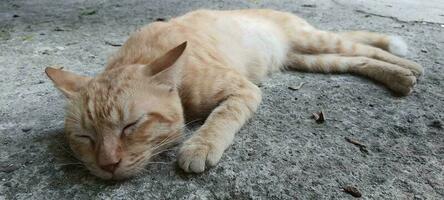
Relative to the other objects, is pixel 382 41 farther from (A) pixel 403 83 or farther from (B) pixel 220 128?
(B) pixel 220 128

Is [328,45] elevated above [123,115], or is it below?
below

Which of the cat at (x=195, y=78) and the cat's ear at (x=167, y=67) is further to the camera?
the cat's ear at (x=167, y=67)

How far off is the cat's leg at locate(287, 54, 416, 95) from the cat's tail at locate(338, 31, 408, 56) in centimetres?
43

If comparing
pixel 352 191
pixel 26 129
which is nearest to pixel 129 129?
pixel 26 129

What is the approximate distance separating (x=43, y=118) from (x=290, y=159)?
59.5 inches

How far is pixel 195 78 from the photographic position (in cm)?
242

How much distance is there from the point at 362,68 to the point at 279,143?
1.32 meters

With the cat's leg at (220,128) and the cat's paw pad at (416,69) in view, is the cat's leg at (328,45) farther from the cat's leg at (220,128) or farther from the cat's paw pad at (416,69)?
the cat's leg at (220,128)

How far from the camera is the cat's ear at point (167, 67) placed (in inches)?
79.3

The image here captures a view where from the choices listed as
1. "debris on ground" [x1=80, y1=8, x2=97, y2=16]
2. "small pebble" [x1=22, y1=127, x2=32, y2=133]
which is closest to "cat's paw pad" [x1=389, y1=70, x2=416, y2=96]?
"small pebble" [x1=22, y1=127, x2=32, y2=133]

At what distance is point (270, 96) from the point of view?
2.86 metres

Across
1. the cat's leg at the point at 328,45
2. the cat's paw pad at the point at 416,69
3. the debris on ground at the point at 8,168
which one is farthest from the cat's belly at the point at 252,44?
the debris on ground at the point at 8,168

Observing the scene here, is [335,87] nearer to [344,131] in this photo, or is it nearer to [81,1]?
[344,131]

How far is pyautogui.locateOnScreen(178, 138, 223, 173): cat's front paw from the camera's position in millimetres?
1902
